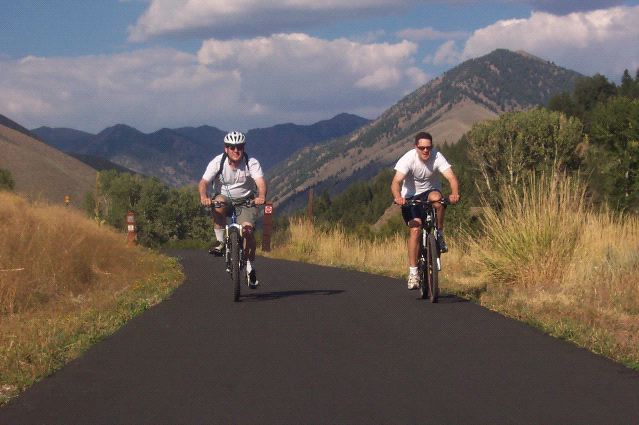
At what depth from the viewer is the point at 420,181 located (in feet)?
36.1

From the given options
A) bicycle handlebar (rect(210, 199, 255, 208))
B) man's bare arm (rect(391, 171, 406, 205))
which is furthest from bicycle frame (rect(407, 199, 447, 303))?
bicycle handlebar (rect(210, 199, 255, 208))

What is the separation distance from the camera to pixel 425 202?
1081cm

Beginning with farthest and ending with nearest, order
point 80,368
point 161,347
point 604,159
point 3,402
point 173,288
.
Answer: point 604,159 → point 173,288 → point 161,347 → point 80,368 → point 3,402

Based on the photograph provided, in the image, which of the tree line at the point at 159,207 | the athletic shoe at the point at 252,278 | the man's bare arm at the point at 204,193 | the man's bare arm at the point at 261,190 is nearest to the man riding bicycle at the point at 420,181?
the man's bare arm at the point at 261,190

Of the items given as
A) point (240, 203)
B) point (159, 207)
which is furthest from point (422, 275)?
point (159, 207)

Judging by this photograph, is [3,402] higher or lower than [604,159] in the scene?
lower

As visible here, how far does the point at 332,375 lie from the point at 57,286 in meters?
7.61

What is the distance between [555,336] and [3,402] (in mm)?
4912

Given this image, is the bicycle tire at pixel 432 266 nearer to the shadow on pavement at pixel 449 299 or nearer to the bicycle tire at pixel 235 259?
the shadow on pavement at pixel 449 299

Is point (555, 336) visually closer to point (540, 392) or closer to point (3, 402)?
point (540, 392)

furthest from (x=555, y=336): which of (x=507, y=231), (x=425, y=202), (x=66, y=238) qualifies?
(x=66, y=238)

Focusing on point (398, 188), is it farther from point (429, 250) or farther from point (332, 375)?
point (332, 375)

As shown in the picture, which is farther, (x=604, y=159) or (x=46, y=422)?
(x=604, y=159)

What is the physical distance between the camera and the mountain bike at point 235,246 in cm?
1155
